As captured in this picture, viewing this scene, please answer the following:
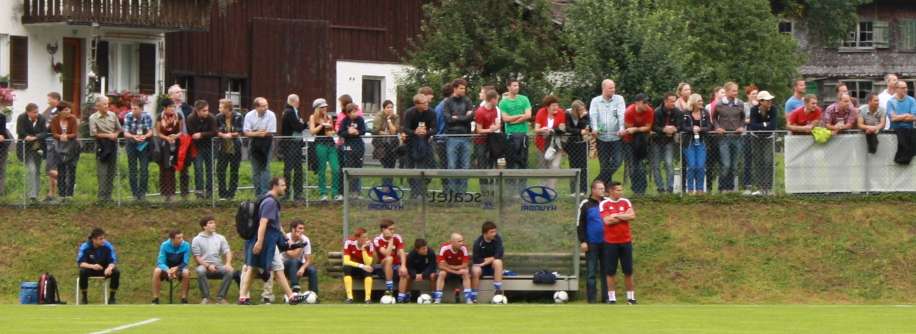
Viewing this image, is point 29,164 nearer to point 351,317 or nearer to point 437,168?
point 437,168

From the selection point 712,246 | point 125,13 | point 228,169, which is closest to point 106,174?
point 228,169

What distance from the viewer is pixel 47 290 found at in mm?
28234

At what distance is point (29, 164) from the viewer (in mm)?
31734

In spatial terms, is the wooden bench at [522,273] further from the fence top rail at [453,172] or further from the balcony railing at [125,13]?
the balcony railing at [125,13]

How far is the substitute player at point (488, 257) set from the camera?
2805 centimetres

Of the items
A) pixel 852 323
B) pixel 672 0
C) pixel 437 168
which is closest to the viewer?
pixel 852 323

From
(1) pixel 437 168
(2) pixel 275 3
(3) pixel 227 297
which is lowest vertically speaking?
(3) pixel 227 297

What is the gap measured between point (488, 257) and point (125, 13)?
83.6 ft

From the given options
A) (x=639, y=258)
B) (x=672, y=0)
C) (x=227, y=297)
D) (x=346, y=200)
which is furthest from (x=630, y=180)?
(x=672, y=0)

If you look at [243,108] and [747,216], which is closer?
[747,216]

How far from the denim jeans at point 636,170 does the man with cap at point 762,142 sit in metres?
1.68

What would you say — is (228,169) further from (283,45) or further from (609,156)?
(283,45)

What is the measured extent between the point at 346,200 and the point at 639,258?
4486 mm

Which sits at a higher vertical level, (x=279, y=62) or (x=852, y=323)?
(x=279, y=62)
